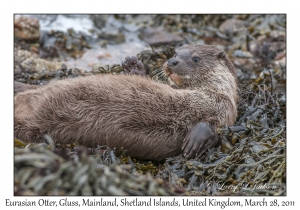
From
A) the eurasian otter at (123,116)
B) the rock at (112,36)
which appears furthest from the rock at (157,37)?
the eurasian otter at (123,116)

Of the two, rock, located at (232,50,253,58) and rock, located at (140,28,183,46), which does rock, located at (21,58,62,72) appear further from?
rock, located at (232,50,253,58)

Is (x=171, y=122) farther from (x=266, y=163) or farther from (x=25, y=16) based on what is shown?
(x=25, y=16)

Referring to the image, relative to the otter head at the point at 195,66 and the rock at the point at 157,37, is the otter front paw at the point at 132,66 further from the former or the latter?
the rock at the point at 157,37

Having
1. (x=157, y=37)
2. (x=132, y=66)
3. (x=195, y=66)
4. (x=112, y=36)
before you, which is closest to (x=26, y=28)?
(x=112, y=36)

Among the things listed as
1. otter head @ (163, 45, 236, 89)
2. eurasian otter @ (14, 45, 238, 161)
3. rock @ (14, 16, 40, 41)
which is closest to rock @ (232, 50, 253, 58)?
otter head @ (163, 45, 236, 89)
